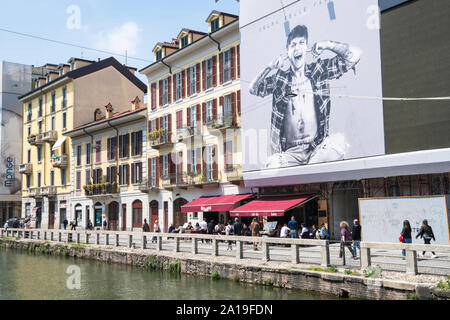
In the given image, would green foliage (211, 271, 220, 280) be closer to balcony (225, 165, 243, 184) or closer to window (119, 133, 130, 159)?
balcony (225, 165, 243, 184)

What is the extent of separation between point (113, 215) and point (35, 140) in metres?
16.8

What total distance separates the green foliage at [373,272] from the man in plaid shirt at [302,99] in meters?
10.2

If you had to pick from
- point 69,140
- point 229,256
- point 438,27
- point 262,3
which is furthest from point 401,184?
point 69,140

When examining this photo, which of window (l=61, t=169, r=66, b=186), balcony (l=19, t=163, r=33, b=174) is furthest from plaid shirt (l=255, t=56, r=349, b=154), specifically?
balcony (l=19, t=163, r=33, b=174)

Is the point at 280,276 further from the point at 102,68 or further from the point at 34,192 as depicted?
the point at 34,192

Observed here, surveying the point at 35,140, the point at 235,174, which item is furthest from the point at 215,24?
the point at 35,140

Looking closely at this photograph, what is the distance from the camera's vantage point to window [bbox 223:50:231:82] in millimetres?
30547

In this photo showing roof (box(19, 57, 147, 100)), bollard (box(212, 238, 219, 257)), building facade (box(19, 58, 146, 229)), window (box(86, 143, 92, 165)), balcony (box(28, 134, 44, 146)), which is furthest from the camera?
balcony (box(28, 134, 44, 146))

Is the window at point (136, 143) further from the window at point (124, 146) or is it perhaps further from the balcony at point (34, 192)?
the balcony at point (34, 192)

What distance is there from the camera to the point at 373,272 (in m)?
13.3

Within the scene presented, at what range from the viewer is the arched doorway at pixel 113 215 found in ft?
138

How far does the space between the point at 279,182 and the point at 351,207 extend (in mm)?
3929

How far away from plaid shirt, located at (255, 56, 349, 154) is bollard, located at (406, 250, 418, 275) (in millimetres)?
11675

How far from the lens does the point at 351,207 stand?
83.2 ft
